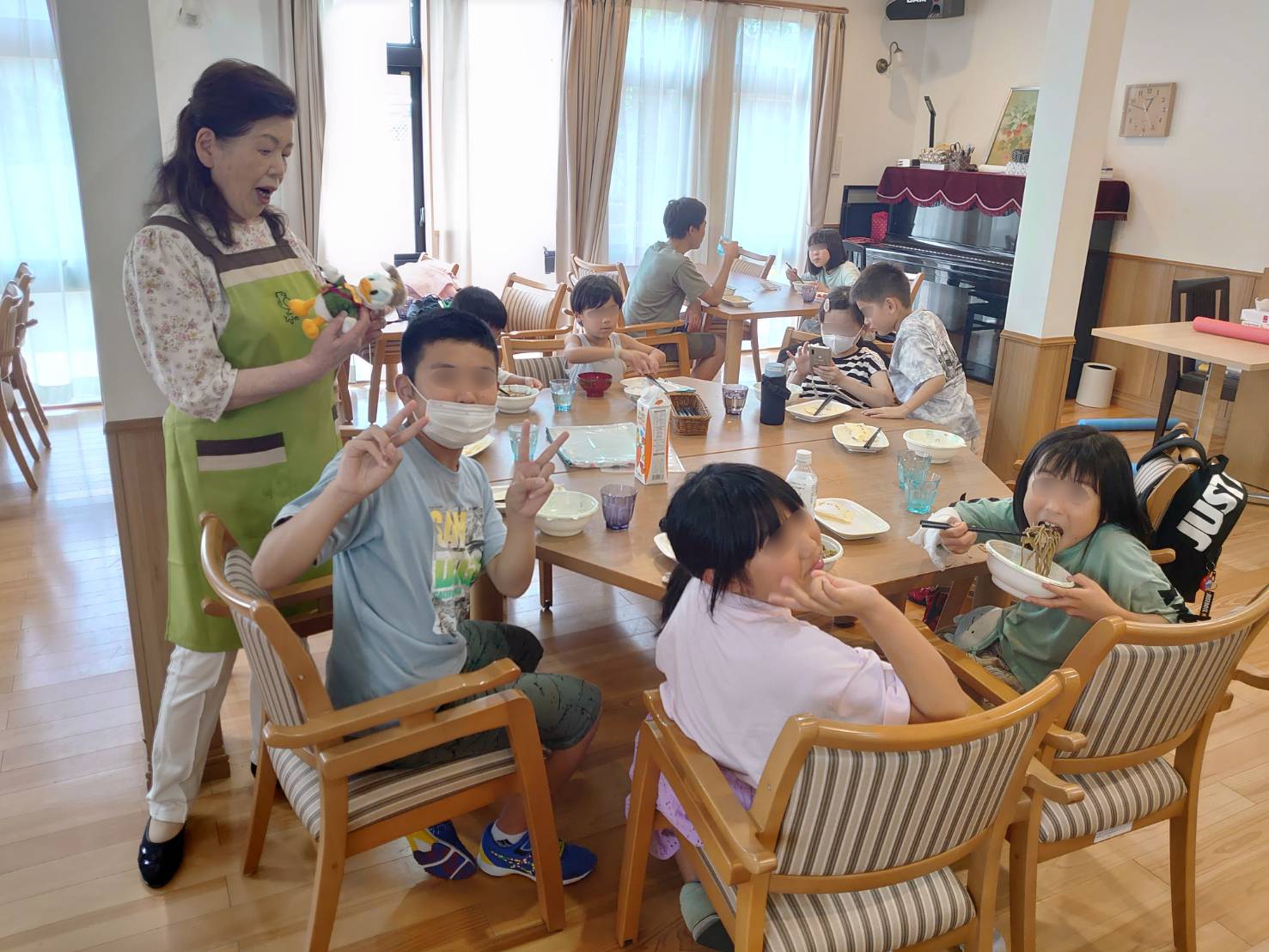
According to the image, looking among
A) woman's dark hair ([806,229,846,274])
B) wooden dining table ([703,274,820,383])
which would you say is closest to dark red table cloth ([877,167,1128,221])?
woman's dark hair ([806,229,846,274])

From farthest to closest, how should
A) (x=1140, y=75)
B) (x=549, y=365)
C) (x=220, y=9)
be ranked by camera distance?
1. (x=1140, y=75)
2. (x=549, y=365)
3. (x=220, y=9)

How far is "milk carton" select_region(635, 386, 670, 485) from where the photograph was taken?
211 cm

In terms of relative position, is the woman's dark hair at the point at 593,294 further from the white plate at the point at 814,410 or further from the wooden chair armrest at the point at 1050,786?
the wooden chair armrest at the point at 1050,786

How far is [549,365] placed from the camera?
11.1 feet

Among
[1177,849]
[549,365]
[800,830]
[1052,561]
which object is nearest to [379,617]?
[800,830]

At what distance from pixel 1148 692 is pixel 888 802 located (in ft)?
A: 1.93

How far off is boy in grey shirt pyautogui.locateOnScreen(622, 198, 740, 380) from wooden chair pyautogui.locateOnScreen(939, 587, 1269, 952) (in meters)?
3.07

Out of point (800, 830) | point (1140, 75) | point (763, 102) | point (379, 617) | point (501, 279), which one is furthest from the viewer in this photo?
point (763, 102)

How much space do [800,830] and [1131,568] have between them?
909 millimetres

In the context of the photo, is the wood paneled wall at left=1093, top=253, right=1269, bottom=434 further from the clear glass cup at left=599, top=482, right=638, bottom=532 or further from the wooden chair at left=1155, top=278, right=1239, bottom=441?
the clear glass cup at left=599, top=482, right=638, bottom=532

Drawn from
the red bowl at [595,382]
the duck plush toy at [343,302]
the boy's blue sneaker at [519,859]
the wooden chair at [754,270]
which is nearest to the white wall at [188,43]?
the duck plush toy at [343,302]

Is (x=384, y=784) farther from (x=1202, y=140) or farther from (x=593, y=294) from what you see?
(x=1202, y=140)

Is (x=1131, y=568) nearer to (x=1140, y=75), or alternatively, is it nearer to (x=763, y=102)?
(x=1140, y=75)

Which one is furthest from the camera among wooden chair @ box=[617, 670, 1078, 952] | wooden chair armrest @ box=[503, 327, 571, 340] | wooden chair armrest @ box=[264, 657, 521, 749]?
wooden chair armrest @ box=[503, 327, 571, 340]
